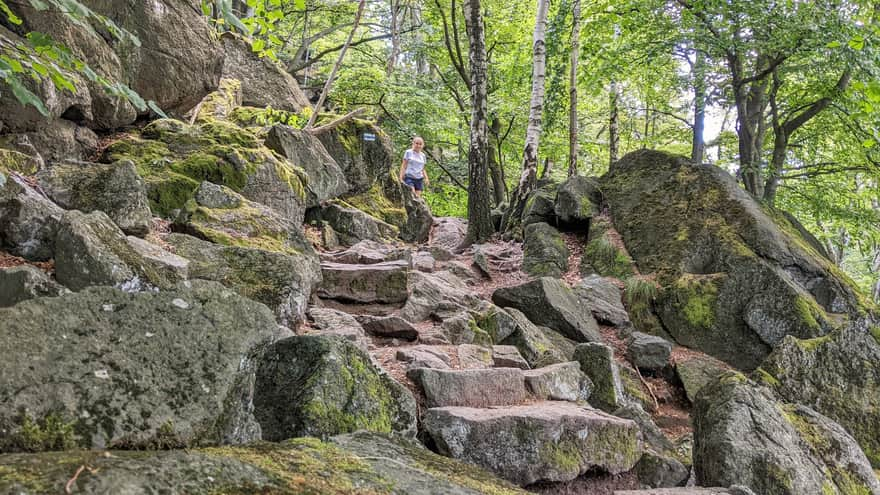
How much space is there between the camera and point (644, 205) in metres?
11.9

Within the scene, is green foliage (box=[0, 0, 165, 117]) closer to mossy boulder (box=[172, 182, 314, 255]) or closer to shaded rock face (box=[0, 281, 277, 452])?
shaded rock face (box=[0, 281, 277, 452])

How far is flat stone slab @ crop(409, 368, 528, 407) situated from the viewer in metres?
4.66

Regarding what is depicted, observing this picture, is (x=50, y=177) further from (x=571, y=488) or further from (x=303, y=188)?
(x=571, y=488)

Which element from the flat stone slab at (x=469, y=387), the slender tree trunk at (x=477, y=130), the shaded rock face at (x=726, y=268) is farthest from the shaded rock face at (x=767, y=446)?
the slender tree trunk at (x=477, y=130)

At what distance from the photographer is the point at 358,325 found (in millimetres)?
6148

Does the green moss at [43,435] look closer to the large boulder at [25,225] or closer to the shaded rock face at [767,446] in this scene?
the large boulder at [25,225]

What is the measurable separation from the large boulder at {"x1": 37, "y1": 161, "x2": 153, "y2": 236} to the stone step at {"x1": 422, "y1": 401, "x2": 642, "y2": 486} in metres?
3.57

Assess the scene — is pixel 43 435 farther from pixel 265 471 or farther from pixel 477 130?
pixel 477 130

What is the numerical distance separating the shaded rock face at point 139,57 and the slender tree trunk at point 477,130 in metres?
5.96

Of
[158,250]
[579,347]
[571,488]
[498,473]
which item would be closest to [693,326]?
[579,347]

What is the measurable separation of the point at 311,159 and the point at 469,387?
7.85 metres

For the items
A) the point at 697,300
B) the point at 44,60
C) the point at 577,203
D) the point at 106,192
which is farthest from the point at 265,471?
the point at 577,203

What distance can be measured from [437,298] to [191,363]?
5.24 metres

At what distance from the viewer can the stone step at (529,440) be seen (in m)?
4.05
